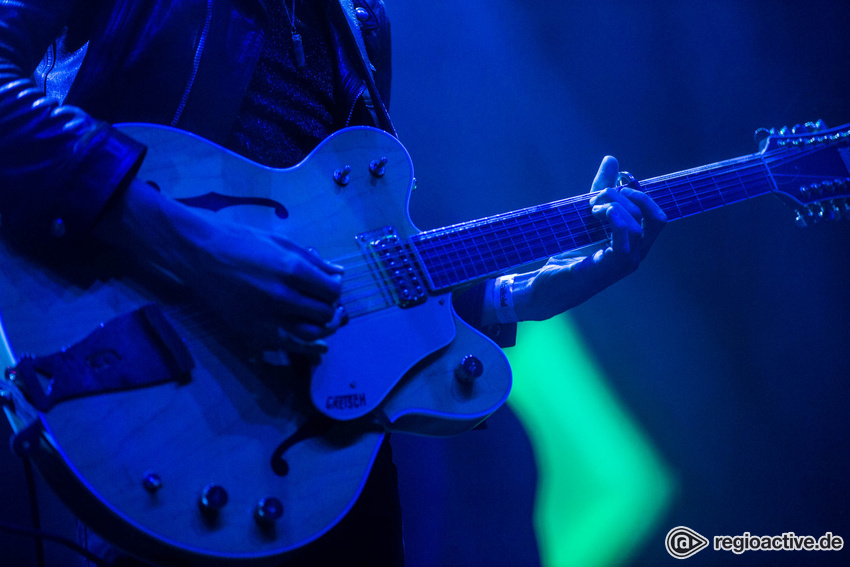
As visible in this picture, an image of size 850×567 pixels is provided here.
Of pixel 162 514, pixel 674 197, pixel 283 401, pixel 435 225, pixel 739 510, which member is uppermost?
pixel 674 197

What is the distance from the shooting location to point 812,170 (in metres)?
1.70

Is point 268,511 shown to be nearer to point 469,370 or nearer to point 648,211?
point 469,370

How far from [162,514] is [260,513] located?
0.13m

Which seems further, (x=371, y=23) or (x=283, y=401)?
(x=371, y=23)

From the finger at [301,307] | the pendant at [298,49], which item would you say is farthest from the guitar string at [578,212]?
the pendant at [298,49]

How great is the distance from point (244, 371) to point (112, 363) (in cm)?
19

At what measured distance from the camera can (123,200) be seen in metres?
0.92

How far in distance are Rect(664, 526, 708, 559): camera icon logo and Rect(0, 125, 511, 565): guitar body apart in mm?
1378

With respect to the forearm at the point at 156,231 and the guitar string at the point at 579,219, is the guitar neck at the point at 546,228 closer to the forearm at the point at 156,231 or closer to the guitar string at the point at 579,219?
the guitar string at the point at 579,219

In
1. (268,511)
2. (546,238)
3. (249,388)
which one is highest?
(546,238)

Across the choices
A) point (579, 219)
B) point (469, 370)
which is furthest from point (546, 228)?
point (469, 370)

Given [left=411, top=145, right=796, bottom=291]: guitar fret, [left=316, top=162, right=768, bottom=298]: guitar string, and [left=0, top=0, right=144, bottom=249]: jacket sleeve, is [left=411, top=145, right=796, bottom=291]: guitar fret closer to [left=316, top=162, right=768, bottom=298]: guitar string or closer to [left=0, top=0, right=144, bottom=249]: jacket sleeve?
[left=316, top=162, right=768, bottom=298]: guitar string

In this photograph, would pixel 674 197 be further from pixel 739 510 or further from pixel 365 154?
pixel 739 510

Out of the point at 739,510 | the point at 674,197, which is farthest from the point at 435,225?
the point at 739,510
